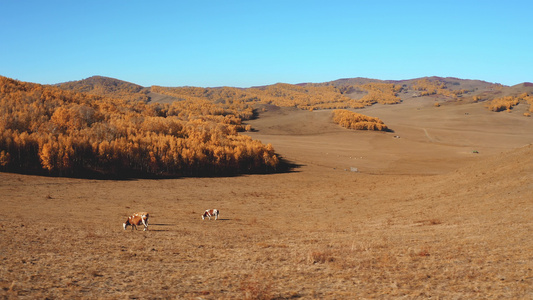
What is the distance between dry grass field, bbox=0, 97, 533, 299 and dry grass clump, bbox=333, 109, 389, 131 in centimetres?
Answer: 9270

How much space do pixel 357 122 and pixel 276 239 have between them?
128078mm

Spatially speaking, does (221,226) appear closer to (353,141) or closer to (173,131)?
(173,131)

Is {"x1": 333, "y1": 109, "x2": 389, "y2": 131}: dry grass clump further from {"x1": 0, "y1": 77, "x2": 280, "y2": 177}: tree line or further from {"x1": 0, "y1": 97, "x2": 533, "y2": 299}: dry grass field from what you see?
{"x1": 0, "y1": 97, "x2": 533, "y2": 299}: dry grass field

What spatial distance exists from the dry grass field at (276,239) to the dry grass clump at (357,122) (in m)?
92.7

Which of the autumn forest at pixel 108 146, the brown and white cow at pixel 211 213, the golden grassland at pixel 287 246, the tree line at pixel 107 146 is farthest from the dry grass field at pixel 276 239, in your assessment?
the tree line at pixel 107 146

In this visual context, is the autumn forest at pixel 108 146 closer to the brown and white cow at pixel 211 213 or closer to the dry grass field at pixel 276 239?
the dry grass field at pixel 276 239

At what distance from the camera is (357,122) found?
141500mm

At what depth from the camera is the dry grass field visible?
10.5 meters

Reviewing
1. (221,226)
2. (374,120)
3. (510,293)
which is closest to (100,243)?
(221,226)

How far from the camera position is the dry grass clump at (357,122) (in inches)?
5394

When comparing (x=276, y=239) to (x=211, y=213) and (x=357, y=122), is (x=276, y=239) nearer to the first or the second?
(x=211, y=213)

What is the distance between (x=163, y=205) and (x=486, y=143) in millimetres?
98878

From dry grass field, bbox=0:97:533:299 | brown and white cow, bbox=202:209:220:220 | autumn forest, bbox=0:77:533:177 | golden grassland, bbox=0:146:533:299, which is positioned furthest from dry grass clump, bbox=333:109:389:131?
brown and white cow, bbox=202:209:220:220

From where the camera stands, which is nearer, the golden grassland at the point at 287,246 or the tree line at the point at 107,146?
the golden grassland at the point at 287,246
